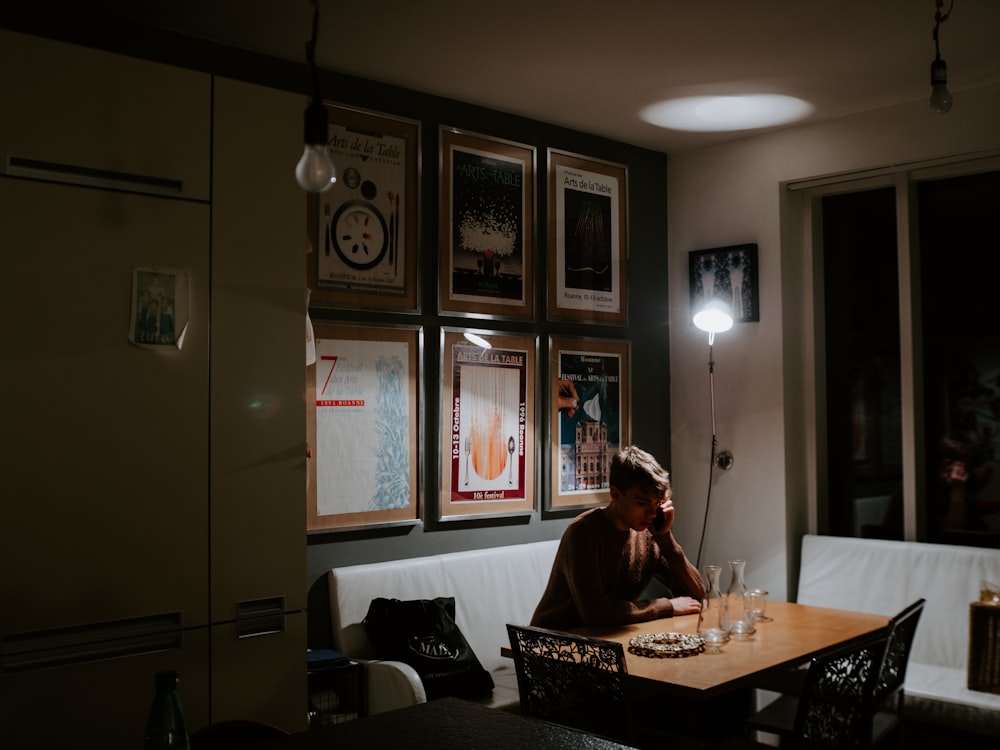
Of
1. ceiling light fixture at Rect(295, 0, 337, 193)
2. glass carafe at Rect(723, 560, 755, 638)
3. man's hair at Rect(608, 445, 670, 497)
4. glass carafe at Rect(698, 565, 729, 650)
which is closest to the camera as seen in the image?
ceiling light fixture at Rect(295, 0, 337, 193)

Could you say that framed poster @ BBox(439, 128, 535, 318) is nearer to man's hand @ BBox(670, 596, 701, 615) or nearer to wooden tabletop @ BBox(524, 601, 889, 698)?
man's hand @ BBox(670, 596, 701, 615)

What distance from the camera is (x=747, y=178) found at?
5.06 meters

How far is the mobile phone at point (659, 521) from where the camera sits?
141 inches

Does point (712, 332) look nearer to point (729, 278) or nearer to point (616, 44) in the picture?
point (729, 278)

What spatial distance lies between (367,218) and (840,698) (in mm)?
2543

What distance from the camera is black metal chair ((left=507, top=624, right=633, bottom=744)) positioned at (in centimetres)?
265

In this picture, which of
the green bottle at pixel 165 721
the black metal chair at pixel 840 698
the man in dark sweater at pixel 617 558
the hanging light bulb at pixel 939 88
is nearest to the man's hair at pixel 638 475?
the man in dark sweater at pixel 617 558

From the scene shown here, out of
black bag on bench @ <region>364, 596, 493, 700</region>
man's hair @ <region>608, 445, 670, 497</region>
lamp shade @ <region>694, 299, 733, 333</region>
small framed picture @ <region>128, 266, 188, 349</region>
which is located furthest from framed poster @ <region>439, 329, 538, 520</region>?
small framed picture @ <region>128, 266, 188, 349</region>

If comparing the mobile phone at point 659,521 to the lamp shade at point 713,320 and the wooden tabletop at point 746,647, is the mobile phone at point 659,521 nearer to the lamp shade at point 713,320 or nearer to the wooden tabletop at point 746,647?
the wooden tabletop at point 746,647

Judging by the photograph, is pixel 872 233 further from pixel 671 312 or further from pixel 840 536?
pixel 840 536

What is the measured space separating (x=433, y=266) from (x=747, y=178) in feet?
6.05

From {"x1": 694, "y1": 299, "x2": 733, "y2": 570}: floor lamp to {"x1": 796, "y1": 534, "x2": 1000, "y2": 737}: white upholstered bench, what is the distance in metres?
0.55

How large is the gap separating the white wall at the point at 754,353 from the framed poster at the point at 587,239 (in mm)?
439

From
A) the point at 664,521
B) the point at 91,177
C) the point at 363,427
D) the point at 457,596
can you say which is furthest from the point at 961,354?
the point at 91,177
